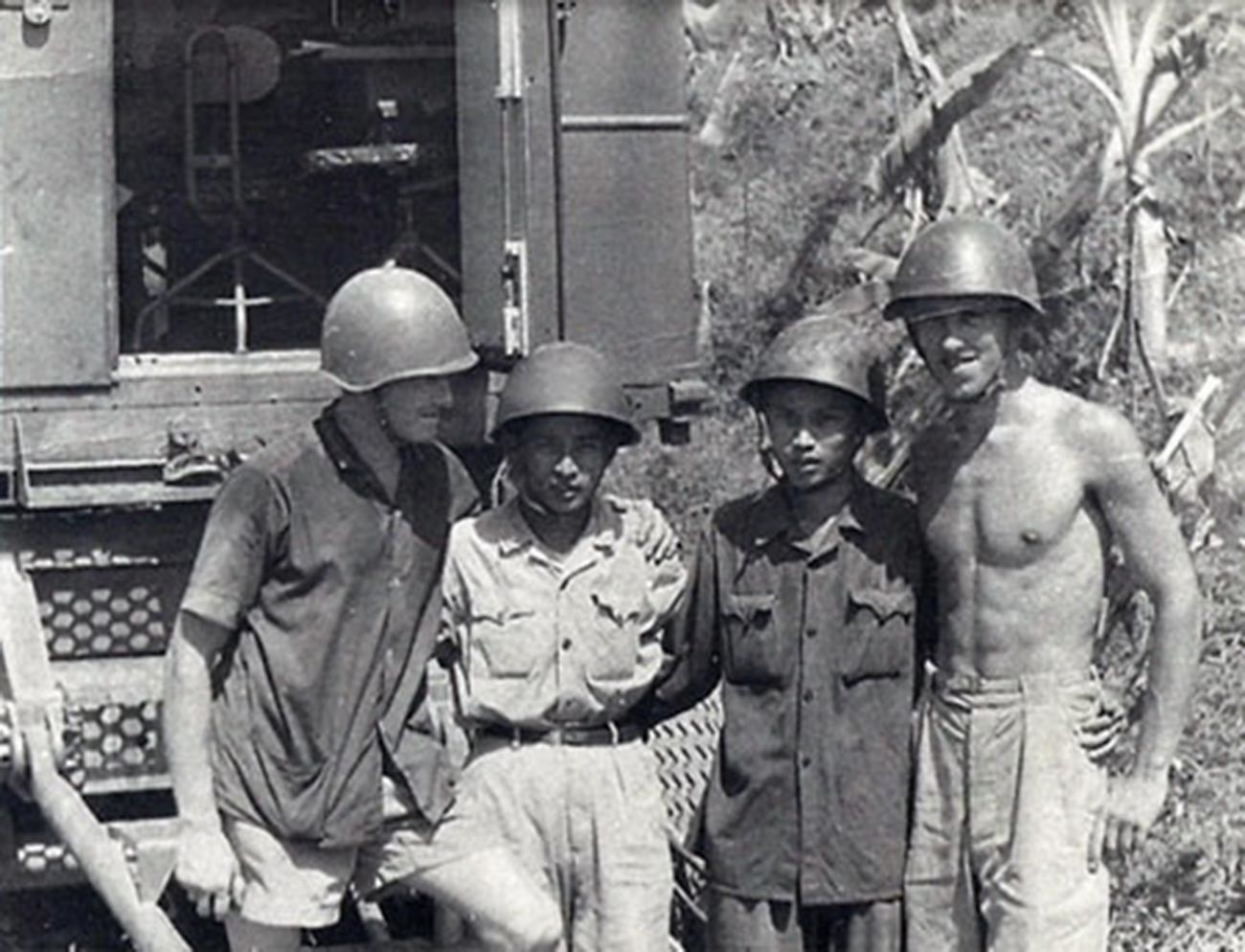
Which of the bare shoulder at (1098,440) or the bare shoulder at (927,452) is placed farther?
the bare shoulder at (927,452)

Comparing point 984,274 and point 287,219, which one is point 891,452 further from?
point 984,274

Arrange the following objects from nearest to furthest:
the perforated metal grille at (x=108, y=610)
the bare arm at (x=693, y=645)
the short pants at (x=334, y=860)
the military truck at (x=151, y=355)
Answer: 1. the short pants at (x=334, y=860)
2. the bare arm at (x=693, y=645)
3. the military truck at (x=151, y=355)
4. the perforated metal grille at (x=108, y=610)

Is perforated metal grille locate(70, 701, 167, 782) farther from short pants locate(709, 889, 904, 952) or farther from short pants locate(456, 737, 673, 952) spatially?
short pants locate(709, 889, 904, 952)

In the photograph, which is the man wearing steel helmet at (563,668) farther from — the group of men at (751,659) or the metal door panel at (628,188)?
the metal door panel at (628,188)

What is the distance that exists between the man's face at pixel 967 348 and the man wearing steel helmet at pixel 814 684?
0.15 meters

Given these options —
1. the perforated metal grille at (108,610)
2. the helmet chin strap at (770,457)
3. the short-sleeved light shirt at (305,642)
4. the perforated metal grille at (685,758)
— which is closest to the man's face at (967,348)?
the helmet chin strap at (770,457)

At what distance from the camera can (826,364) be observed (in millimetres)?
4797

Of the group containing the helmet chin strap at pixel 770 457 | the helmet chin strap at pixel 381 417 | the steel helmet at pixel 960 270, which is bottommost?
the helmet chin strap at pixel 770 457

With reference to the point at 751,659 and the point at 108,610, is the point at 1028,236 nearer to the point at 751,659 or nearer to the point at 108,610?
the point at 108,610

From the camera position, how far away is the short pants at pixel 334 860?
4684 mm

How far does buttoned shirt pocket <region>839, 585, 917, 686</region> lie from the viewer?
4.83 meters

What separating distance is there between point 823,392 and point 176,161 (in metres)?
4.18

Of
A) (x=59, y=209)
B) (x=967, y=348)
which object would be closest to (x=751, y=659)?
(x=967, y=348)

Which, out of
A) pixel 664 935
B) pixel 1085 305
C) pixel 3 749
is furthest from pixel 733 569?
pixel 1085 305
